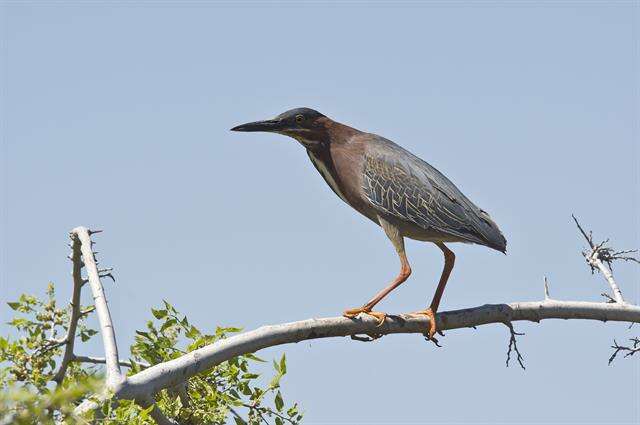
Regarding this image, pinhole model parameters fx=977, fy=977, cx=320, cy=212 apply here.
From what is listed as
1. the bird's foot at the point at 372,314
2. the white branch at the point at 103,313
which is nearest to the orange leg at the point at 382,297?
the bird's foot at the point at 372,314

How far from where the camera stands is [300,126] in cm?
780

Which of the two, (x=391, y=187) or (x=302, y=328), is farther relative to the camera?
(x=391, y=187)

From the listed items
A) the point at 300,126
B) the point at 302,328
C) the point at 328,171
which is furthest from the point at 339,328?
the point at 300,126

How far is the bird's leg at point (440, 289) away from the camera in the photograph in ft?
21.9

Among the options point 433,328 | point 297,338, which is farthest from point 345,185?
point 297,338

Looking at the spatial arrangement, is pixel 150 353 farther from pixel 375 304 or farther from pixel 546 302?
pixel 546 302

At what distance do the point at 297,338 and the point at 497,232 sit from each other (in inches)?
106

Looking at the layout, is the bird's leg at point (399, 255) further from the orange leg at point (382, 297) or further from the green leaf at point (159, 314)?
the green leaf at point (159, 314)

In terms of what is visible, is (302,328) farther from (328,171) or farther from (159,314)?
(328,171)

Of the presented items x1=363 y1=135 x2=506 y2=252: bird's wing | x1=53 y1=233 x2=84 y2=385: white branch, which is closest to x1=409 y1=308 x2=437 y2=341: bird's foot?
x1=363 y1=135 x2=506 y2=252: bird's wing

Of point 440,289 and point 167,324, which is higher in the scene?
point 440,289

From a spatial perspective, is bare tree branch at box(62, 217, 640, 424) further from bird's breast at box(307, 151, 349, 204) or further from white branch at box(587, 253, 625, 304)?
bird's breast at box(307, 151, 349, 204)

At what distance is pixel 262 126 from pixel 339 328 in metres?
2.29

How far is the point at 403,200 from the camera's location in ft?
24.5
